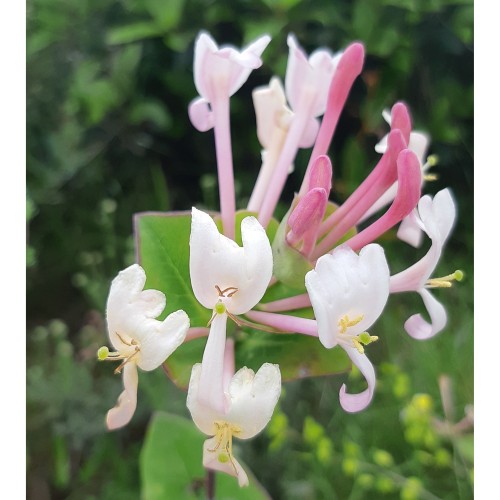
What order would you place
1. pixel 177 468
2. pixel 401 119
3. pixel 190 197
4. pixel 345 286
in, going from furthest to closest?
pixel 190 197 → pixel 177 468 → pixel 401 119 → pixel 345 286

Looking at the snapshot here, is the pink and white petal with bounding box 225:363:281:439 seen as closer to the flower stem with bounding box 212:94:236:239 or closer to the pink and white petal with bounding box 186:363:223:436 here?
the pink and white petal with bounding box 186:363:223:436

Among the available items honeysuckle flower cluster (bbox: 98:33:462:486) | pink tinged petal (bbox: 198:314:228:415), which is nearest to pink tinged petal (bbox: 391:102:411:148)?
honeysuckle flower cluster (bbox: 98:33:462:486)

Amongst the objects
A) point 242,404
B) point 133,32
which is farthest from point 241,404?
point 133,32

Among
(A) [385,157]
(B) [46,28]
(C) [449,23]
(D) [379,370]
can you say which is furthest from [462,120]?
(B) [46,28]

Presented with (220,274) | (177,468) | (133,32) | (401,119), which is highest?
(133,32)

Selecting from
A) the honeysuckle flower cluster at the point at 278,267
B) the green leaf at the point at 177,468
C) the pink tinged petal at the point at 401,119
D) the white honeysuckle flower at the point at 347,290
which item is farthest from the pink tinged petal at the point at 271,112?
the green leaf at the point at 177,468

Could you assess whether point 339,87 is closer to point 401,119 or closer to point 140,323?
point 401,119
